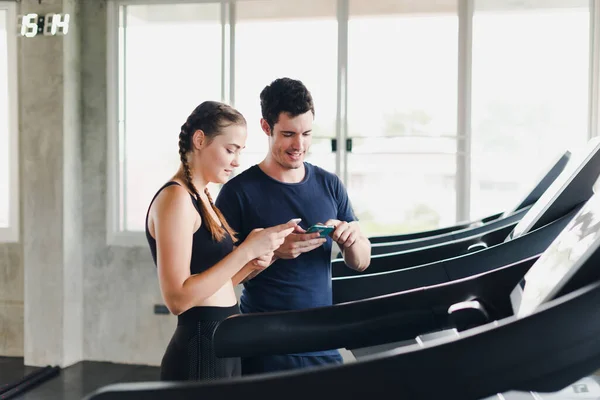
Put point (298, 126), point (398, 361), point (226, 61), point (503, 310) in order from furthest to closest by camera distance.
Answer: point (226, 61), point (298, 126), point (503, 310), point (398, 361)

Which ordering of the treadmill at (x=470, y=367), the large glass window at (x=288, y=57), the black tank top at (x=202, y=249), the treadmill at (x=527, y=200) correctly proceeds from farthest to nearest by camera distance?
the large glass window at (x=288, y=57)
the treadmill at (x=527, y=200)
the black tank top at (x=202, y=249)
the treadmill at (x=470, y=367)

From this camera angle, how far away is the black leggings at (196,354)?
1681mm

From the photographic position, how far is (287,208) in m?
2.00

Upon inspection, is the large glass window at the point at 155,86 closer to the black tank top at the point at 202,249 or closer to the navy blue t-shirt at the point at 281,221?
the navy blue t-shirt at the point at 281,221

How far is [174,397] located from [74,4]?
4.83 metres

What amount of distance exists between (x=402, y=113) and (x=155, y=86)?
1.83 meters

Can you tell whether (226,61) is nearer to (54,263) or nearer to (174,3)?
(174,3)

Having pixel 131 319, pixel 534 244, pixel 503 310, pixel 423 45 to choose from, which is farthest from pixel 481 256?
pixel 131 319

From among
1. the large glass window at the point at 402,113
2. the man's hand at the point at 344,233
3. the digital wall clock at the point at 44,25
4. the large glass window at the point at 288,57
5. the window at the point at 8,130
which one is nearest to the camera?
the man's hand at the point at 344,233

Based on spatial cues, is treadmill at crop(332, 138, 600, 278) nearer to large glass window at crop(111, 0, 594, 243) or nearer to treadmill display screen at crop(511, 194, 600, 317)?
treadmill display screen at crop(511, 194, 600, 317)

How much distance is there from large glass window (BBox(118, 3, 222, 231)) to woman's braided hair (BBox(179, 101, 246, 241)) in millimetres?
3146

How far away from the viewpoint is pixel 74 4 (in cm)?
496

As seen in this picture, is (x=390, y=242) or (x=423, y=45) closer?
(x=390, y=242)

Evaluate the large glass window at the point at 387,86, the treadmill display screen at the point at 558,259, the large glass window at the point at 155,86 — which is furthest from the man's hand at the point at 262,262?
the large glass window at the point at 155,86
